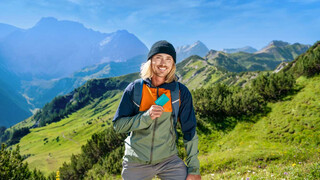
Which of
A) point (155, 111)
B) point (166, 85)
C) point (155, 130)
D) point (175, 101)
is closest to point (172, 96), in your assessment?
point (175, 101)

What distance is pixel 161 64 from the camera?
4879mm

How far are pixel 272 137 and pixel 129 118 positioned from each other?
1231 inches

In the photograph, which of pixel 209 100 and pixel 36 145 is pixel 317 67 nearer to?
Answer: pixel 209 100

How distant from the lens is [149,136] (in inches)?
177

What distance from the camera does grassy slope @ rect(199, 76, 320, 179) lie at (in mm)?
19266

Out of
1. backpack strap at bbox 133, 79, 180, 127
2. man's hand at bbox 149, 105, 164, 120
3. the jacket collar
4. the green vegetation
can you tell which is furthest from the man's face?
the green vegetation

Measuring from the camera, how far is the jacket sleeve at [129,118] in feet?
13.8

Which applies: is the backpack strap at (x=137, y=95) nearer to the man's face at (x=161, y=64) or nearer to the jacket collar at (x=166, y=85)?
the jacket collar at (x=166, y=85)

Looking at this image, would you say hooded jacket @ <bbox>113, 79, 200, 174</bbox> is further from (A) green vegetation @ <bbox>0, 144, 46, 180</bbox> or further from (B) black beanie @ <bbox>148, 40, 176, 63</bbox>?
(A) green vegetation @ <bbox>0, 144, 46, 180</bbox>

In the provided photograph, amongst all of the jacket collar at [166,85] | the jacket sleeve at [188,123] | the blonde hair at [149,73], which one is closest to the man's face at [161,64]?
the blonde hair at [149,73]

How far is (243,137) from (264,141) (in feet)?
11.7

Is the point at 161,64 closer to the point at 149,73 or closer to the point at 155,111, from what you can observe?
the point at 149,73

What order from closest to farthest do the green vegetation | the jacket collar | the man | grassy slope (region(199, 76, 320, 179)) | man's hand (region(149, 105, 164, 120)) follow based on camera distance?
man's hand (region(149, 105, 164, 120)) < the man < the jacket collar < grassy slope (region(199, 76, 320, 179)) < the green vegetation

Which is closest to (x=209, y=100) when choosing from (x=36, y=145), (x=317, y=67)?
(x=317, y=67)
